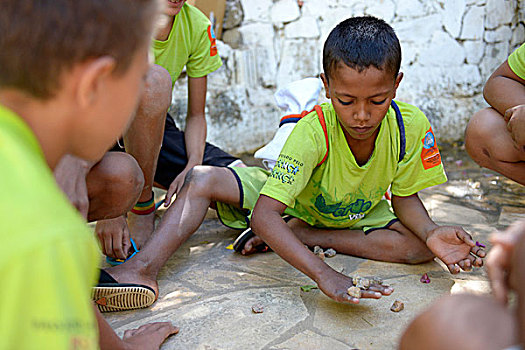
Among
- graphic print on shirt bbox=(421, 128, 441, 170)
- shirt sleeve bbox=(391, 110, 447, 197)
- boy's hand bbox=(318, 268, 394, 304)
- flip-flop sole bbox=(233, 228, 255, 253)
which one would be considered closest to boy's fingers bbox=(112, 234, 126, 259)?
flip-flop sole bbox=(233, 228, 255, 253)

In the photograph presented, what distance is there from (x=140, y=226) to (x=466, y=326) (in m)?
1.93

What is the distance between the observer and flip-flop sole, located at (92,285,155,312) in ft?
6.23

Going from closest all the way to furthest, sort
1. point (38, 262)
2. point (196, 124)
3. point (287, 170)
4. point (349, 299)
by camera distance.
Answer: point (38, 262) → point (349, 299) → point (287, 170) → point (196, 124)

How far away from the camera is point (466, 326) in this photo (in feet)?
2.70

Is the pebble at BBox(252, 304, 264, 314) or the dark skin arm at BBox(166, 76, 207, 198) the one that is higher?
the dark skin arm at BBox(166, 76, 207, 198)

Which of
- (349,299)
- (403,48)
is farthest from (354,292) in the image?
(403,48)

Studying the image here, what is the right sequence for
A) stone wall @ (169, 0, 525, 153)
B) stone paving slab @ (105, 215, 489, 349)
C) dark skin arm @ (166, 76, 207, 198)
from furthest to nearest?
stone wall @ (169, 0, 525, 153) < dark skin arm @ (166, 76, 207, 198) < stone paving slab @ (105, 215, 489, 349)

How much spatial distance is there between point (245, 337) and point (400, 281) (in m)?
0.77

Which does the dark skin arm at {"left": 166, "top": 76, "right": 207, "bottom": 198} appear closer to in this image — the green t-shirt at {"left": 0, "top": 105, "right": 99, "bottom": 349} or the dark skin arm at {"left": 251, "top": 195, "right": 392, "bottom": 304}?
the dark skin arm at {"left": 251, "top": 195, "right": 392, "bottom": 304}

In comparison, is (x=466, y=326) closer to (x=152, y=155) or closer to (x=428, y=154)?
(x=428, y=154)

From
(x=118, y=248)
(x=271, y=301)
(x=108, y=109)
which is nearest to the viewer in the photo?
(x=108, y=109)

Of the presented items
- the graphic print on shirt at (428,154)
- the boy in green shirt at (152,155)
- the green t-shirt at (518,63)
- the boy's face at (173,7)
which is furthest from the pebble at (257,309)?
the green t-shirt at (518,63)

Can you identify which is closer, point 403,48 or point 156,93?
point 156,93

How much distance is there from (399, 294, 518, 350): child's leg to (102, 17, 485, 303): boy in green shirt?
0.95 meters
